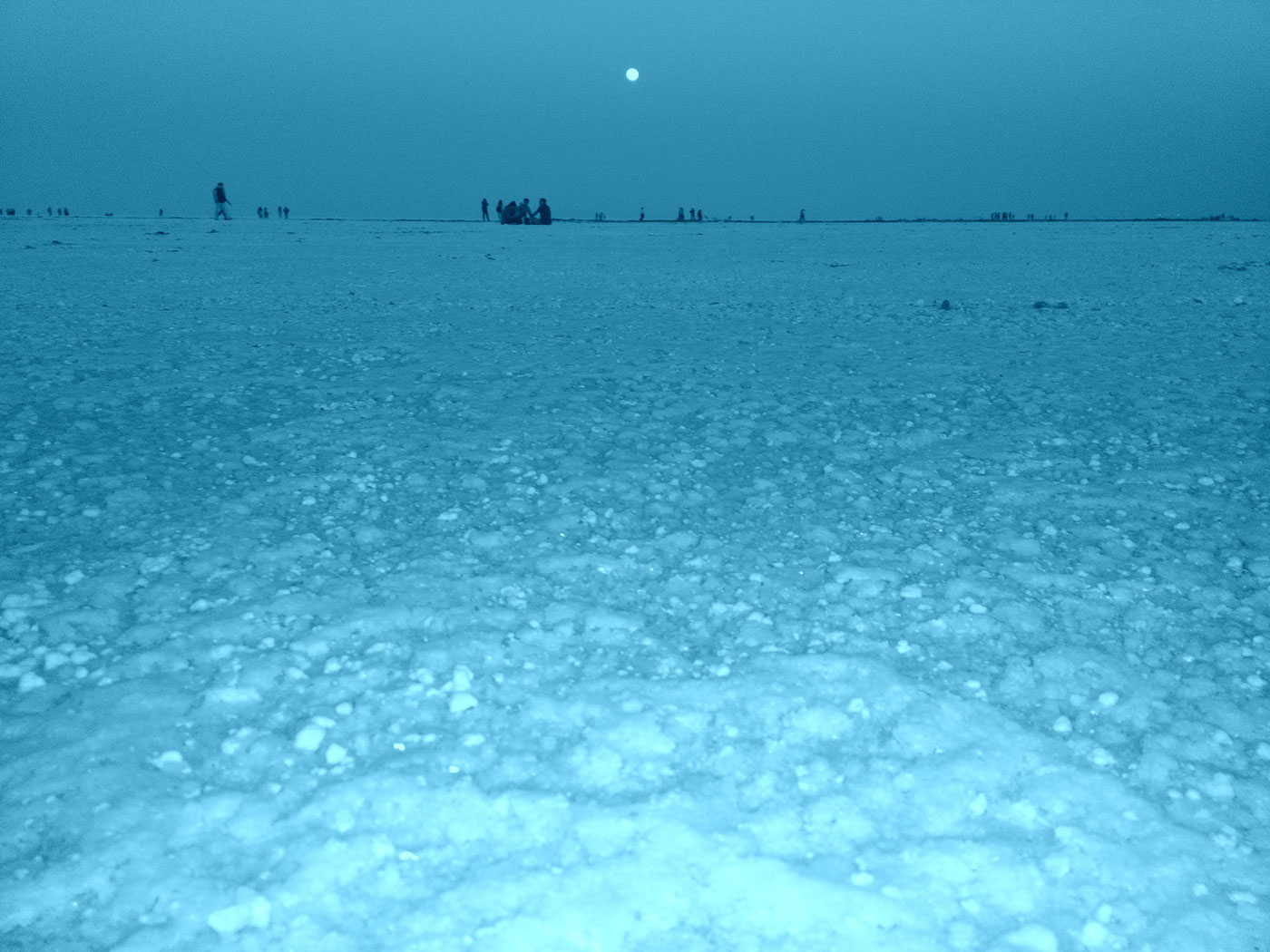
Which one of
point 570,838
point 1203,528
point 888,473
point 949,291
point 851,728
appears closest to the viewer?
point 570,838

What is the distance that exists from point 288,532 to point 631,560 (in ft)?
5.13

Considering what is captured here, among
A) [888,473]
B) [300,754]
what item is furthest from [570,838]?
[888,473]

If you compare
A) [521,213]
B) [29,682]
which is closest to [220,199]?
[521,213]

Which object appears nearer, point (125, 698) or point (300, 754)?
point (300, 754)

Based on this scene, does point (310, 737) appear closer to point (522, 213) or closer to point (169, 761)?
point (169, 761)

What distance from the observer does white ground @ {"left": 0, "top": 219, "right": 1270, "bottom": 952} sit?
2.30 metres

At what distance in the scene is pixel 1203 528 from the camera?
445 centimetres

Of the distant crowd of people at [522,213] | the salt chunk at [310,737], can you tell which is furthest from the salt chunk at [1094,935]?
the distant crowd of people at [522,213]

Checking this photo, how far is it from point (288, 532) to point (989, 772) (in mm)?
3081

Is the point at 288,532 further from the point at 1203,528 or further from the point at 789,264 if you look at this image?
the point at 789,264

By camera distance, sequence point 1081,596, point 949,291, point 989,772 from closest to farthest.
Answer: point 989,772 < point 1081,596 < point 949,291

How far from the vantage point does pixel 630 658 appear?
3.36m

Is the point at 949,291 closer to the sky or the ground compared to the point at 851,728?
closer to the sky

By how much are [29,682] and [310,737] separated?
1047 millimetres
